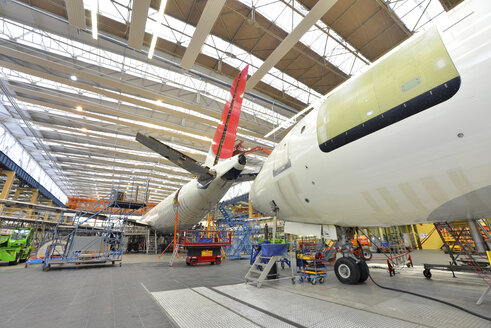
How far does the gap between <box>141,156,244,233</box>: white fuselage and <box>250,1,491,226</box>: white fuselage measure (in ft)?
16.4

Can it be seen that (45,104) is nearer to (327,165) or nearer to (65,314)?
(65,314)

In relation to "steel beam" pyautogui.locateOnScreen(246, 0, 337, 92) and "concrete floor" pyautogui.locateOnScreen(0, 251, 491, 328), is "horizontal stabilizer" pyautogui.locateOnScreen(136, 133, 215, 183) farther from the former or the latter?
"steel beam" pyautogui.locateOnScreen(246, 0, 337, 92)

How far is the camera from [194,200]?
13.1 metres

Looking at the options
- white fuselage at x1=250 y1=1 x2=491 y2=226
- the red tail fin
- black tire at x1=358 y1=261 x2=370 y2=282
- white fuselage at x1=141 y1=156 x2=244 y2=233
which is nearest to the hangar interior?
black tire at x1=358 y1=261 x2=370 y2=282

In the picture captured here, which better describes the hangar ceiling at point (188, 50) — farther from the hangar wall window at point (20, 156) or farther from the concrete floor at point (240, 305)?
the concrete floor at point (240, 305)

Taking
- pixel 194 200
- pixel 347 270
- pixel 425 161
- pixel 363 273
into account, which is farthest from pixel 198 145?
pixel 425 161

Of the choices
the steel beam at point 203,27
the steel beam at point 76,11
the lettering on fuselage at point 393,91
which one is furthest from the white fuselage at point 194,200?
the steel beam at point 76,11

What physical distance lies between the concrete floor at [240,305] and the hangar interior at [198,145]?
44 millimetres

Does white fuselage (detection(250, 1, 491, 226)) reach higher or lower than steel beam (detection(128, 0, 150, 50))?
lower

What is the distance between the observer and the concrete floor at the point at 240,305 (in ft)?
10.9

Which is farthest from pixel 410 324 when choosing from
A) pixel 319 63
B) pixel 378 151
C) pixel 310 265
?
pixel 319 63

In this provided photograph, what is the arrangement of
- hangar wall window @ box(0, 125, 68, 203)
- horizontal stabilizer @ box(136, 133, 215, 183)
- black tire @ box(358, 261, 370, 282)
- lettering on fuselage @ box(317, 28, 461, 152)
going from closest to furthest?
lettering on fuselage @ box(317, 28, 461, 152) → black tire @ box(358, 261, 370, 282) → horizontal stabilizer @ box(136, 133, 215, 183) → hangar wall window @ box(0, 125, 68, 203)

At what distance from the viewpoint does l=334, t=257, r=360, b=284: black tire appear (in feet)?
18.5

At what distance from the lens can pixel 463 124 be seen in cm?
236
